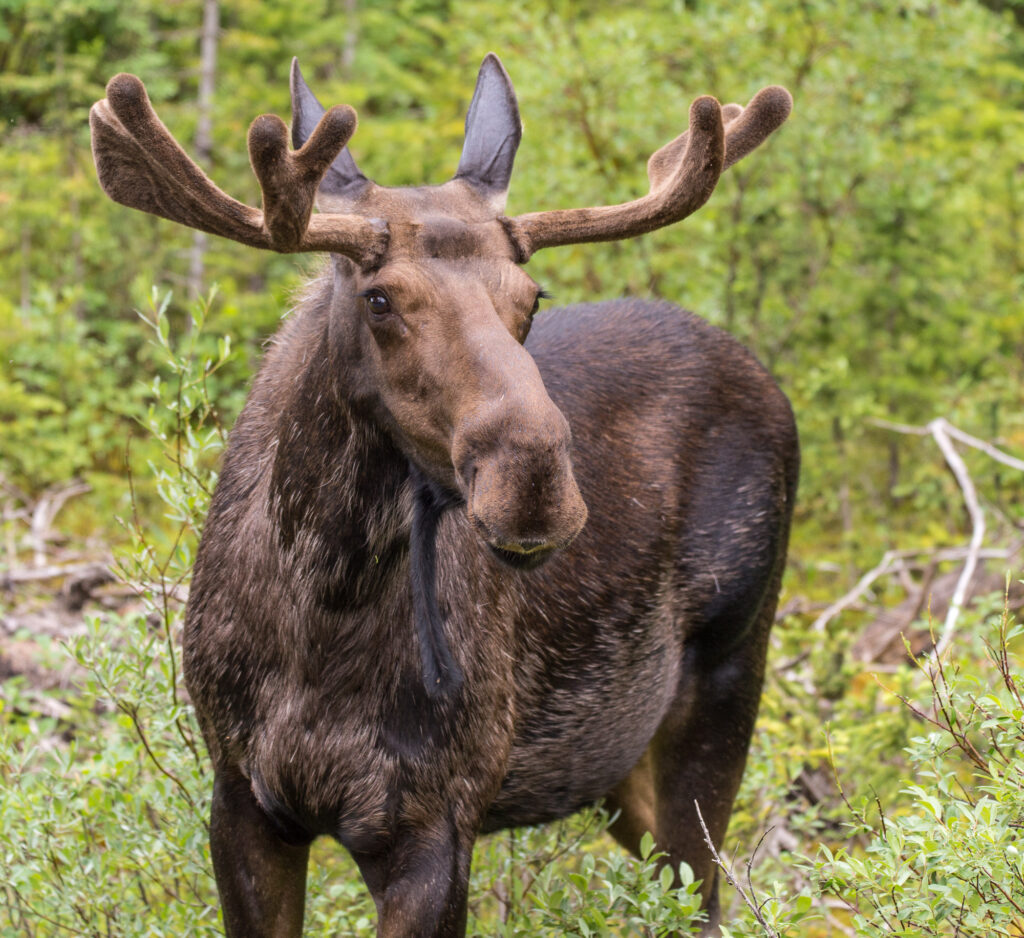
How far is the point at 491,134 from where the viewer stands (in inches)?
145

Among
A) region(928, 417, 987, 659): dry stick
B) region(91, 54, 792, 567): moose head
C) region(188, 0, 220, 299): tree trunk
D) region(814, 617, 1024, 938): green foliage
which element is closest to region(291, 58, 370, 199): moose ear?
region(91, 54, 792, 567): moose head

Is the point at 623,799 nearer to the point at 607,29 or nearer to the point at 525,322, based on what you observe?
the point at 525,322

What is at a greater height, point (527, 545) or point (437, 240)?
point (437, 240)

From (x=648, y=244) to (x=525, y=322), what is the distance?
24.6 ft

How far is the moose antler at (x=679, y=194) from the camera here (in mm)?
3301

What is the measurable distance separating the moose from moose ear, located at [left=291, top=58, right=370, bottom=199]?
1 centimetres

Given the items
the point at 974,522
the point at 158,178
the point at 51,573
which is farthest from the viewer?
the point at 51,573

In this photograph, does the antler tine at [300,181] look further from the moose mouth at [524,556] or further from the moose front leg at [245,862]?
the moose front leg at [245,862]

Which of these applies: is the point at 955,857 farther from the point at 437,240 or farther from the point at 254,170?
the point at 254,170

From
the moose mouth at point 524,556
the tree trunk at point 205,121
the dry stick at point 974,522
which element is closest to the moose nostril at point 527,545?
the moose mouth at point 524,556

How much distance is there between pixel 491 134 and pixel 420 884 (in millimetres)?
2120

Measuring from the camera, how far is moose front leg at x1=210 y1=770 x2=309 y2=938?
358 cm

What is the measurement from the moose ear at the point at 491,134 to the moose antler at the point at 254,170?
0.55 m

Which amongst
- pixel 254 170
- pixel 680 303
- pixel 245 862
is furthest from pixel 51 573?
pixel 254 170
